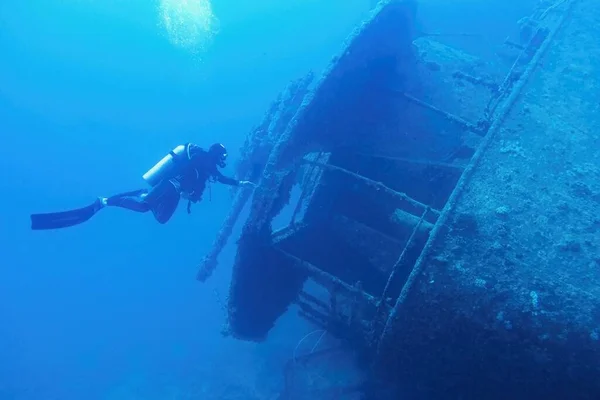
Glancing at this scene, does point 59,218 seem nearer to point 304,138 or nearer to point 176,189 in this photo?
point 176,189

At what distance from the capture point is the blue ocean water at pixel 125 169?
594 inches

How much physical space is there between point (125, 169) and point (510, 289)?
28.3 metres

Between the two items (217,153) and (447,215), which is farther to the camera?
(217,153)

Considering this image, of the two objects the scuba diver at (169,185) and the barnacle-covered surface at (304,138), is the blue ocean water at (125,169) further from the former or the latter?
the scuba diver at (169,185)

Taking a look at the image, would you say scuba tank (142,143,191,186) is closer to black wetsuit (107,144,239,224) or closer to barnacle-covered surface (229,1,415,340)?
black wetsuit (107,144,239,224)

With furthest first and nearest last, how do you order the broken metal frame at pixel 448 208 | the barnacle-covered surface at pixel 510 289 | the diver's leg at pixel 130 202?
the diver's leg at pixel 130 202 < the broken metal frame at pixel 448 208 < the barnacle-covered surface at pixel 510 289

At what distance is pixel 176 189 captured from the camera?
16.4 ft

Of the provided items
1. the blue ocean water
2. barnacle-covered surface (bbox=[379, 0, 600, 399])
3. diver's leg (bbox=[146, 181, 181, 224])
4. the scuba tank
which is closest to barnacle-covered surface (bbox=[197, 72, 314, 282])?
the scuba tank

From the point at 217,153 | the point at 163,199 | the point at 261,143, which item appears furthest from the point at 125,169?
the point at 217,153

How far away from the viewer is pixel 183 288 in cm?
1798

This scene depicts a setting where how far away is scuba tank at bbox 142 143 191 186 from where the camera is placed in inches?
194

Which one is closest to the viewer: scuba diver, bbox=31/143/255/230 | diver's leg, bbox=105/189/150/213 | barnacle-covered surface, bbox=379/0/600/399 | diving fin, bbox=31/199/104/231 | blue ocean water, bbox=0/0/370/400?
barnacle-covered surface, bbox=379/0/600/399

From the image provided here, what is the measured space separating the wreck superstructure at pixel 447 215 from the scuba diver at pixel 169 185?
37.1 inches

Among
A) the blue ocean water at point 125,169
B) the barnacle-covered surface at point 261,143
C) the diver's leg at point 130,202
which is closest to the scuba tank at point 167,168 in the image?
the diver's leg at point 130,202
